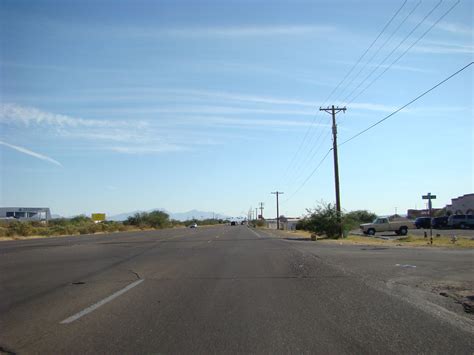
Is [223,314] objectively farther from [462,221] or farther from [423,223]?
[423,223]

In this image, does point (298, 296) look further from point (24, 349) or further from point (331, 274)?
point (24, 349)

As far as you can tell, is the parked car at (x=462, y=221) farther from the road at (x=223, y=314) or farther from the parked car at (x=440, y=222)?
the road at (x=223, y=314)

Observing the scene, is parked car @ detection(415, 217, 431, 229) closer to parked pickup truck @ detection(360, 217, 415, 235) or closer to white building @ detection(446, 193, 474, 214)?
parked pickup truck @ detection(360, 217, 415, 235)

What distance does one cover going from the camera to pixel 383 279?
14.9m

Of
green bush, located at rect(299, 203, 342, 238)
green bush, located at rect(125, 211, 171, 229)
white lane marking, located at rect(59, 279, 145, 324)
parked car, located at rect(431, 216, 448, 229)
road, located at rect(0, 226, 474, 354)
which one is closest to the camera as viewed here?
road, located at rect(0, 226, 474, 354)

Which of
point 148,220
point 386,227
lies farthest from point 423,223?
point 148,220

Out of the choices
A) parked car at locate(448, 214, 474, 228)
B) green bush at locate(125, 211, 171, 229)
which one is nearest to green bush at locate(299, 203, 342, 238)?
parked car at locate(448, 214, 474, 228)

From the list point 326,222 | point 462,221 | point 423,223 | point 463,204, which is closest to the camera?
point 326,222

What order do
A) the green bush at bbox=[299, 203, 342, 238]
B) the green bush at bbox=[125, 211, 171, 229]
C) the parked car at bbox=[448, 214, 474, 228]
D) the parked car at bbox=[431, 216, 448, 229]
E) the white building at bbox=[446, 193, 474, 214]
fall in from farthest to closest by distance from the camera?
the green bush at bbox=[125, 211, 171, 229] < the white building at bbox=[446, 193, 474, 214] < the parked car at bbox=[431, 216, 448, 229] < the parked car at bbox=[448, 214, 474, 228] < the green bush at bbox=[299, 203, 342, 238]

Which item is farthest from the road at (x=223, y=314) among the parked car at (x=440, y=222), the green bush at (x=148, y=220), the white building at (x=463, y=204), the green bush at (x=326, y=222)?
the green bush at (x=148, y=220)

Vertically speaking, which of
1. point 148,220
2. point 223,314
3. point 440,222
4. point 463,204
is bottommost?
point 223,314

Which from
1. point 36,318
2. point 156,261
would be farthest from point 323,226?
point 36,318

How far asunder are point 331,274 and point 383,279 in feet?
5.79

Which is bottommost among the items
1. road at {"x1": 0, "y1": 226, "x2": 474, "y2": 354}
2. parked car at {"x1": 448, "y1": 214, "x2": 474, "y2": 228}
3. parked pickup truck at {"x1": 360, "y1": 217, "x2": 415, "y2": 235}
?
road at {"x1": 0, "y1": 226, "x2": 474, "y2": 354}
